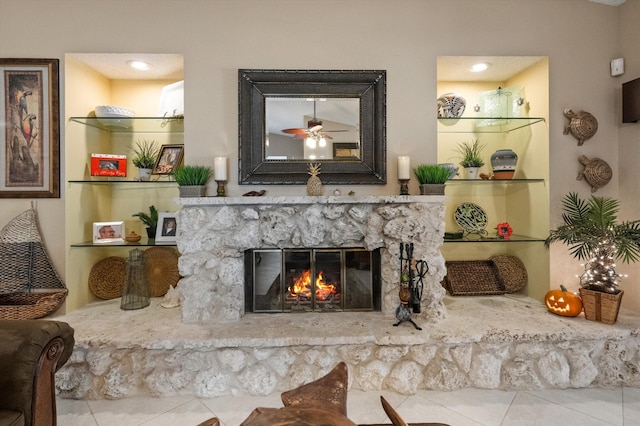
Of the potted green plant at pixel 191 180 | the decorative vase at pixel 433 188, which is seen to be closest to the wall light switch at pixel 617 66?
the decorative vase at pixel 433 188

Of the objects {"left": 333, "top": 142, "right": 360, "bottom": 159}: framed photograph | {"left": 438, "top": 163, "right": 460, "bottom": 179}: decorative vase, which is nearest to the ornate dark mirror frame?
{"left": 333, "top": 142, "right": 360, "bottom": 159}: framed photograph

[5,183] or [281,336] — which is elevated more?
[5,183]

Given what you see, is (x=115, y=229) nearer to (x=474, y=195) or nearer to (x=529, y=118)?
(x=474, y=195)

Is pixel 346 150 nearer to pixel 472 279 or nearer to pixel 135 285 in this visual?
pixel 472 279

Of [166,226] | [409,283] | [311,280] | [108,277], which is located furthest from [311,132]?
[108,277]

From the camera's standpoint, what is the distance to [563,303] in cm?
240

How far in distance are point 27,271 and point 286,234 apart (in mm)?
2044

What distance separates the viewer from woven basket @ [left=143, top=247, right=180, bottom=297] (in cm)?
292

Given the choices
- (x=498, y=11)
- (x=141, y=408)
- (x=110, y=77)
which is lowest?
(x=141, y=408)

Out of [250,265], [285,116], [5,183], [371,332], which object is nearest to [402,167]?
[285,116]

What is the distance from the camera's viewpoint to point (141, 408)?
200 centimetres

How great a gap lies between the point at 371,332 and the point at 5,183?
3051 mm

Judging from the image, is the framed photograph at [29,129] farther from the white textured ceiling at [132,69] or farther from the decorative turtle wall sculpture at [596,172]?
the decorative turtle wall sculpture at [596,172]

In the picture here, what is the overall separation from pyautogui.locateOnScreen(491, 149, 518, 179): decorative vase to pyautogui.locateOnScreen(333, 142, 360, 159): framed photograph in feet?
4.16
